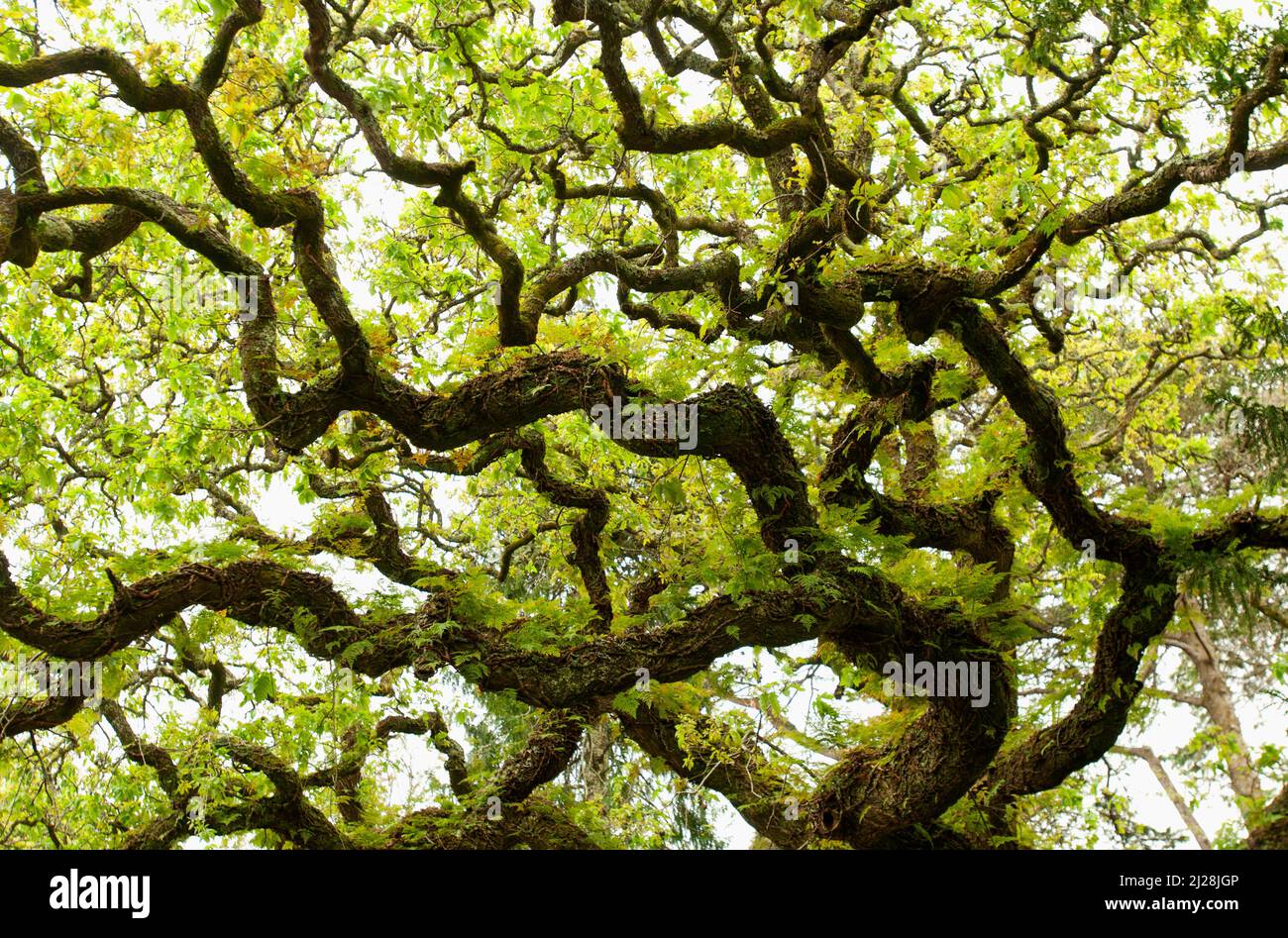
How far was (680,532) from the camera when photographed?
8.37m

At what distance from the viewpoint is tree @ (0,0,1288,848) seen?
5.94 m

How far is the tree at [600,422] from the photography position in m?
5.94
